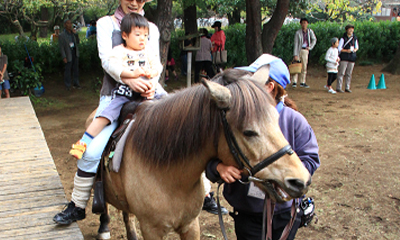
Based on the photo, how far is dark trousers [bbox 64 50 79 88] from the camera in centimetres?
1108

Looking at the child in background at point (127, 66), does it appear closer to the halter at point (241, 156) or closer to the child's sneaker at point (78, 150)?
the child's sneaker at point (78, 150)

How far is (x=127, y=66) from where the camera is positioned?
271cm

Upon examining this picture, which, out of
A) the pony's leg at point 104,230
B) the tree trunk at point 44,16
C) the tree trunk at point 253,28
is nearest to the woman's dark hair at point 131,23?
the pony's leg at point 104,230

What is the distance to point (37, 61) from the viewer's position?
1135 cm

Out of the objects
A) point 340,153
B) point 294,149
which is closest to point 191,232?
point 294,149

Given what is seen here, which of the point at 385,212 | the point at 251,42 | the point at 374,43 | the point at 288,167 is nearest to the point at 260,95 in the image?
the point at 288,167

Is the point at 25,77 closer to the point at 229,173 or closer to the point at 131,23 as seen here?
the point at 131,23

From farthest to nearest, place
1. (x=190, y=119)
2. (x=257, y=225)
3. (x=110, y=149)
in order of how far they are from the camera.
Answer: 1. (x=110, y=149)
2. (x=257, y=225)
3. (x=190, y=119)

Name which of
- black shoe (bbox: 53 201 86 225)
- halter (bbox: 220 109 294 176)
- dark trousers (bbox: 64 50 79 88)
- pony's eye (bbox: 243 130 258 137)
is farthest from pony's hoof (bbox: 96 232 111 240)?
dark trousers (bbox: 64 50 79 88)

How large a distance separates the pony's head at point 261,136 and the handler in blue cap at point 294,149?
0.30 m

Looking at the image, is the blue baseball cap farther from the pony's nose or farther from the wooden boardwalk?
the wooden boardwalk

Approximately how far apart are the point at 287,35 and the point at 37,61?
1069 centimetres

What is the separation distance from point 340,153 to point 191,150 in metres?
4.77

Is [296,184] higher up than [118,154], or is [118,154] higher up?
[296,184]
